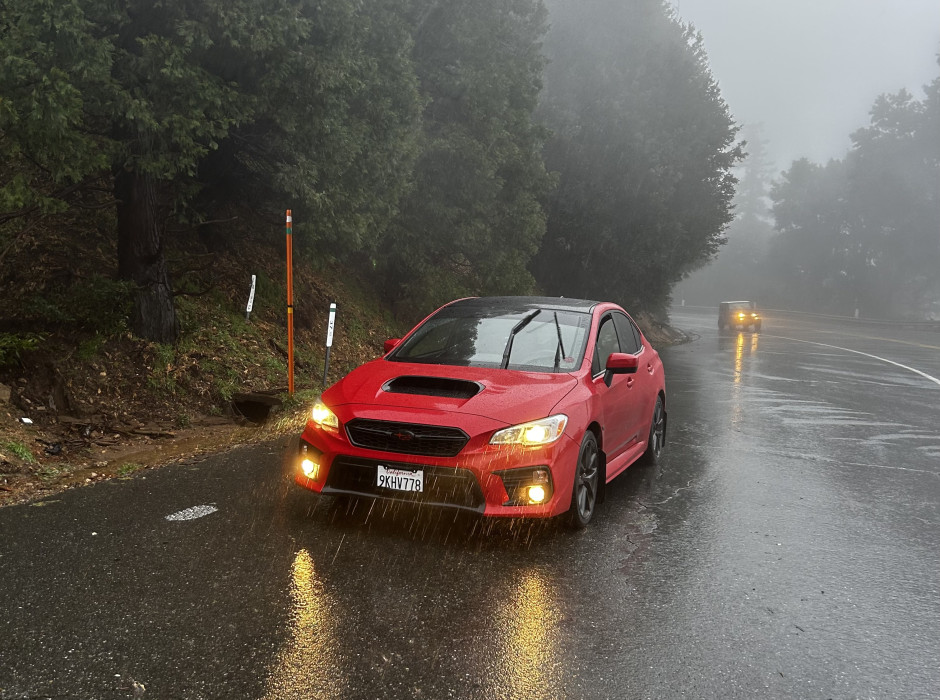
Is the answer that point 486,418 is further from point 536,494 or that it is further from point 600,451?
point 600,451

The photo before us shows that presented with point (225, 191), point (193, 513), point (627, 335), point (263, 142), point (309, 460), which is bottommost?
point (193, 513)

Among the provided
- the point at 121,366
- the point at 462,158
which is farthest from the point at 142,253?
the point at 462,158

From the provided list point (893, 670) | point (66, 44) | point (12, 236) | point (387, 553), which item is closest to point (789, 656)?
point (893, 670)

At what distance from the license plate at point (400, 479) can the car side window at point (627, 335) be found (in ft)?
9.62

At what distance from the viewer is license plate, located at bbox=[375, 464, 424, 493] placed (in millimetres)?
5219

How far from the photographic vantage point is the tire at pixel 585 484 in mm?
5734

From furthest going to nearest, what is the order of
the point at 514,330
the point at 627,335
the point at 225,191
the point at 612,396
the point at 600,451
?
the point at 225,191 < the point at 627,335 < the point at 514,330 < the point at 612,396 < the point at 600,451

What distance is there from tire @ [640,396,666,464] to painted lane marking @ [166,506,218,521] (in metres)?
4.04

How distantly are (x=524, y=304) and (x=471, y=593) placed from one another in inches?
127

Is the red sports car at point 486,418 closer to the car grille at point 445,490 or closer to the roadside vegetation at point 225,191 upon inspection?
the car grille at point 445,490

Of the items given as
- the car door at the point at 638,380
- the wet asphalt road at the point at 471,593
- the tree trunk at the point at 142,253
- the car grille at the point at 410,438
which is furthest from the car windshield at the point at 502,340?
the tree trunk at the point at 142,253

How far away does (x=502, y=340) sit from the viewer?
21.7ft

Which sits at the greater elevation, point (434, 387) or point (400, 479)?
point (434, 387)

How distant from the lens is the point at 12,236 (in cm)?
1089
